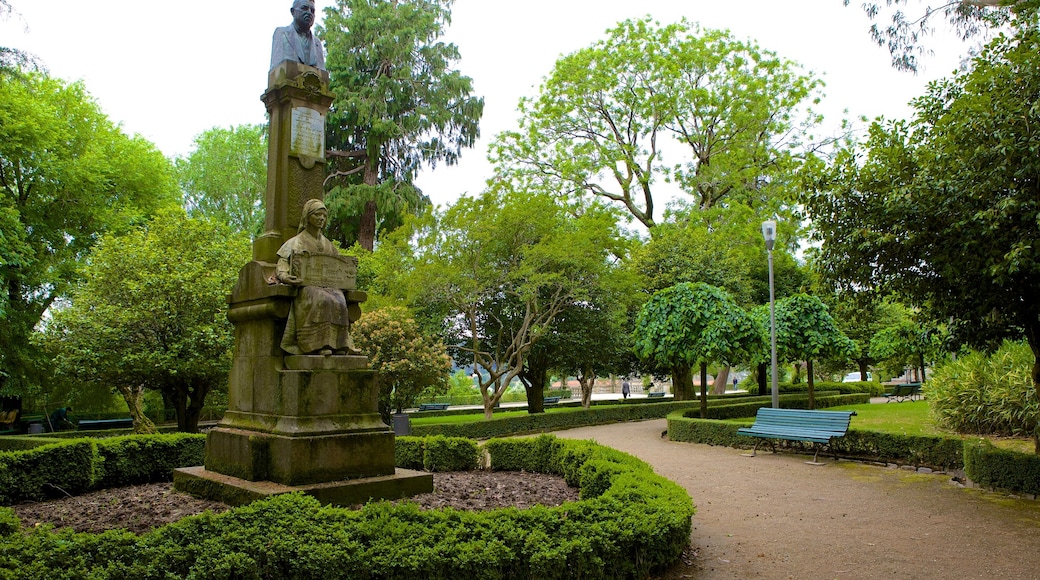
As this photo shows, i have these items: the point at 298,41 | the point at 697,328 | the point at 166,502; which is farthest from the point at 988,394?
the point at 166,502

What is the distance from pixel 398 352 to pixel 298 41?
37.9 feet

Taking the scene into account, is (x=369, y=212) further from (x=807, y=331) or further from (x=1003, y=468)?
(x=1003, y=468)

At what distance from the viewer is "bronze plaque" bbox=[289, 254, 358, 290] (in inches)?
279

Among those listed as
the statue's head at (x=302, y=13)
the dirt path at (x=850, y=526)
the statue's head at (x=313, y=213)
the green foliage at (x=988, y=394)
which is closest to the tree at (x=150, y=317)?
the statue's head at (x=302, y=13)

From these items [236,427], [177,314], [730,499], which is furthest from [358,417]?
[177,314]

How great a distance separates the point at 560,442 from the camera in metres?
10.4

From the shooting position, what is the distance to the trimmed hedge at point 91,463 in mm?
8164

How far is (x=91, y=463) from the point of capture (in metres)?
8.65

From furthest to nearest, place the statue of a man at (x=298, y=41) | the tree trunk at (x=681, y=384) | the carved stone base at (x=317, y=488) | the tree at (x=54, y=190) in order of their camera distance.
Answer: the tree trunk at (x=681, y=384) → the tree at (x=54, y=190) → the statue of a man at (x=298, y=41) → the carved stone base at (x=317, y=488)

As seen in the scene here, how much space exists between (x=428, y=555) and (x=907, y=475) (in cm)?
966

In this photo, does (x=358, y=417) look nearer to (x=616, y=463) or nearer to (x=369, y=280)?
(x=616, y=463)

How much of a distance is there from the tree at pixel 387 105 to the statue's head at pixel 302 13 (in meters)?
18.0

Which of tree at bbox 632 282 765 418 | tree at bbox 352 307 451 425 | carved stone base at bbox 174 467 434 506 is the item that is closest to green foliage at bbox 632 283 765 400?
tree at bbox 632 282 765 418

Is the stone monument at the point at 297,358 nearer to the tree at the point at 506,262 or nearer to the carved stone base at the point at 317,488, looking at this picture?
the carved stone base at the point at 317,488
